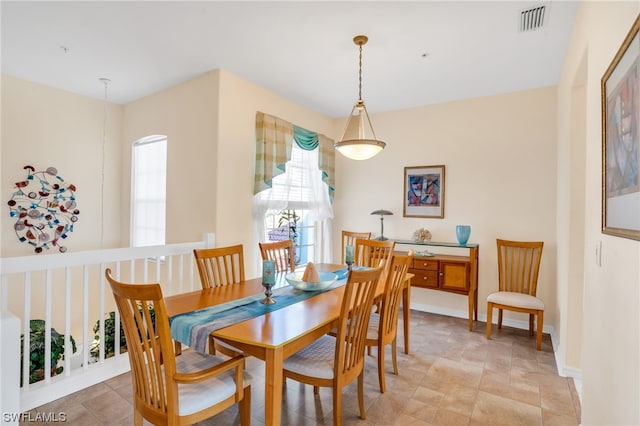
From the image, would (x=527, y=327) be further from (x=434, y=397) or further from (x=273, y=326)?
(x=273, y=326)

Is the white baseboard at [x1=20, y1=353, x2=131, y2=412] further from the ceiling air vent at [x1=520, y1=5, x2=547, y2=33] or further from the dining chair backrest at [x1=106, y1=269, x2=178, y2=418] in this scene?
the ceiling air vent at [x1=520, y1=5, x2=547, y2=33]

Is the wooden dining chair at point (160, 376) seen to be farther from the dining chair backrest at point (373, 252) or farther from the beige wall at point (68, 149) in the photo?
the beige wall at point (68, 149)

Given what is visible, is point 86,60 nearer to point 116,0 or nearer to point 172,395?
point 116,0

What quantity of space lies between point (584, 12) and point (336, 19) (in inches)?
63.4

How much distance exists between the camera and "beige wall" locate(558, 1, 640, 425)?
1127 millimetres

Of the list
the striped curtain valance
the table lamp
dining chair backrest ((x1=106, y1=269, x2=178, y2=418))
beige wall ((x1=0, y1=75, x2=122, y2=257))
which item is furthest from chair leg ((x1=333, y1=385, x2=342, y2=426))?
beige wall ((x1=0, y1=75, x2=122, y2=257))

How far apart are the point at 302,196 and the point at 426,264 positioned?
188 centimetres

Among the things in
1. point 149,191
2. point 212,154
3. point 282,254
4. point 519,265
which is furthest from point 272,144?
point 519,265

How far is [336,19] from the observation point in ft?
7.90

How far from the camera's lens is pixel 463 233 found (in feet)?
12.6

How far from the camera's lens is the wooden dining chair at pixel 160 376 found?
132 centimetres

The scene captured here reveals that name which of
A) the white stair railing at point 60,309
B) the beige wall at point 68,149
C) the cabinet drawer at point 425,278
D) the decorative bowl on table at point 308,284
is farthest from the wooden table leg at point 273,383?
the beige wall at point 68,149

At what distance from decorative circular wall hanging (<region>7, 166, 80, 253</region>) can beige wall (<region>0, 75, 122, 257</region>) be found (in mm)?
59

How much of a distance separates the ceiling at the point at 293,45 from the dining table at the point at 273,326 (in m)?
2.02
